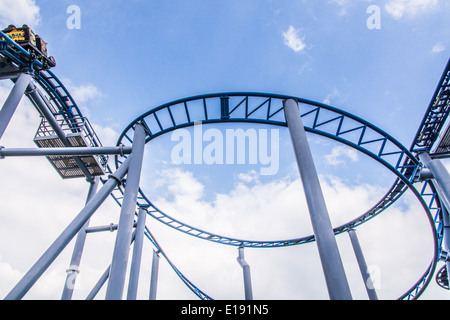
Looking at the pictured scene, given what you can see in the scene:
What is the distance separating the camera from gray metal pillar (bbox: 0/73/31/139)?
646 cm

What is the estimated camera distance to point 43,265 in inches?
199

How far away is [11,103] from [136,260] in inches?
245

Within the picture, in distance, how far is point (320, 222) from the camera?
519cm

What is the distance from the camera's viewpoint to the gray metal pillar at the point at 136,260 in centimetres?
866

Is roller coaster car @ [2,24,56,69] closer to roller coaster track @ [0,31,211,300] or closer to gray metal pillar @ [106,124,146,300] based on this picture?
roller coaster track @ [0,31,211,300]

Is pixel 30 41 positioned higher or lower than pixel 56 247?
higher

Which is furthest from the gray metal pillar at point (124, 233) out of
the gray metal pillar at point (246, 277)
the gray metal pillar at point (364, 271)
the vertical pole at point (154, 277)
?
the gray metal pillar at point (364, 271)

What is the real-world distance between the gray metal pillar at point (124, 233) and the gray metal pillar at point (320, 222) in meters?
3.83

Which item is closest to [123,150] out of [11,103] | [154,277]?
[11,103]

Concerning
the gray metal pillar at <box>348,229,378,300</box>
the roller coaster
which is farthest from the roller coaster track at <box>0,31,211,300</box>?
the gray metal pillar at <box>348,229,378,300</box>

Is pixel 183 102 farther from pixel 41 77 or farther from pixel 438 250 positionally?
pixel 438 250

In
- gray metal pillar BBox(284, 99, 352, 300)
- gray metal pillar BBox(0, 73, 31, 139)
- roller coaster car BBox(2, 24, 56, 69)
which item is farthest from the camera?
roller coaster car BBox(2, 24, 56, 69)

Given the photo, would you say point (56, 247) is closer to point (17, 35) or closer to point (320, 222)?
point (320, 222)

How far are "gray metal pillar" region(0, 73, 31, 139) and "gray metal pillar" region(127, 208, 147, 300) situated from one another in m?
5.69
